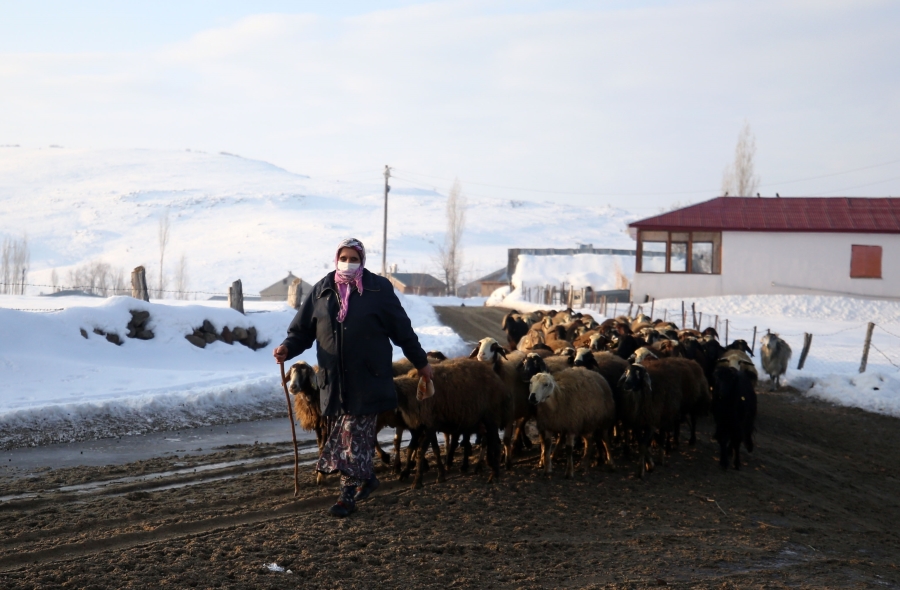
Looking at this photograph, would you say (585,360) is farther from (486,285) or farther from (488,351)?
(486,285)

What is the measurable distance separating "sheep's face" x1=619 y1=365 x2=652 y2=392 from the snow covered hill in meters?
76.9

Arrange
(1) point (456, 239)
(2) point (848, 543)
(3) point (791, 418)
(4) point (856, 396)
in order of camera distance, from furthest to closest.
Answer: (1) point (456, 239), (4) point (856, 396), (3) point (791, 418), (2) point (848, 543)

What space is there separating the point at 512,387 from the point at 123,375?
767cm

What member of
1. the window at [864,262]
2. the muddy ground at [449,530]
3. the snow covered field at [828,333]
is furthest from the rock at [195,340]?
the window at [864,262]

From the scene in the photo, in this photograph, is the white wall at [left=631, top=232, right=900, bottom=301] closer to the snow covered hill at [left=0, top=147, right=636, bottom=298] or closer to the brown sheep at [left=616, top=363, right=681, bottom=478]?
the brown sheep at [left=616, top=363, right=681, bottom=478]

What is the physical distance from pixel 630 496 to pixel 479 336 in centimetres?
1836

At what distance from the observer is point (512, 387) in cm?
972

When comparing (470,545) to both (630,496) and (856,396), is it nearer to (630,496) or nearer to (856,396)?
(630,496)

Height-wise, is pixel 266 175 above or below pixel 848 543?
above

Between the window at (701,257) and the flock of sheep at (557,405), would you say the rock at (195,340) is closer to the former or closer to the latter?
the flock of sheep at (557,405)

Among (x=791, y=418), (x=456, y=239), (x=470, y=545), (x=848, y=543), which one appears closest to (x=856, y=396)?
(x=791, y=418)

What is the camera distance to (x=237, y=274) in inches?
3615

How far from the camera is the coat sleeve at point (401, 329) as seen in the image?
670 centimetres

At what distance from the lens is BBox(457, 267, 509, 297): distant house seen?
265 feet
